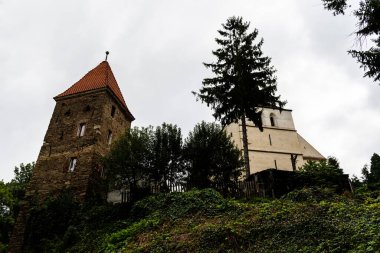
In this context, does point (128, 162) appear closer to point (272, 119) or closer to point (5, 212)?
point (5, 212)

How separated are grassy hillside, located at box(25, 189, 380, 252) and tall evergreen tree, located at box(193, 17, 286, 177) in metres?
7.61

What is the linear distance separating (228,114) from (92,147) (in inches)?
350

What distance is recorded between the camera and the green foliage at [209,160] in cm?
1753

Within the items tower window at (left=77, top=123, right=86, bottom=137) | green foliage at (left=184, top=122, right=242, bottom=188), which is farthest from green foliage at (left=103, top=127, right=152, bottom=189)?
tower window at (left=77, top=123, right=86, bottom=137)

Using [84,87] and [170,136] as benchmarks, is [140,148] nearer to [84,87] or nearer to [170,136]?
[170,136]

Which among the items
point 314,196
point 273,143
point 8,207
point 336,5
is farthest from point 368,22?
point 8,207

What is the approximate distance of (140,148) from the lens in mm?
17484

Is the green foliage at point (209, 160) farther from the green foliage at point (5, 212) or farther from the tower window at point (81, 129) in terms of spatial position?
the green foliage at point (5, 212)

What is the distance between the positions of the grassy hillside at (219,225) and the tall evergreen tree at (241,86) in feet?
25.0

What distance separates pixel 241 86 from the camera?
787 inches

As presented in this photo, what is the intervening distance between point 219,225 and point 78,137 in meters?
14.2

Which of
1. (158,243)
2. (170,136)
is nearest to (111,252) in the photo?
(158,243)

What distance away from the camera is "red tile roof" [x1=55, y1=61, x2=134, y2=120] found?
2429 centimetres

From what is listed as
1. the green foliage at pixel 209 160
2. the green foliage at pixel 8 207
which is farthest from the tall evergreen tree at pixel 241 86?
the green foliage at pixel 8 207
